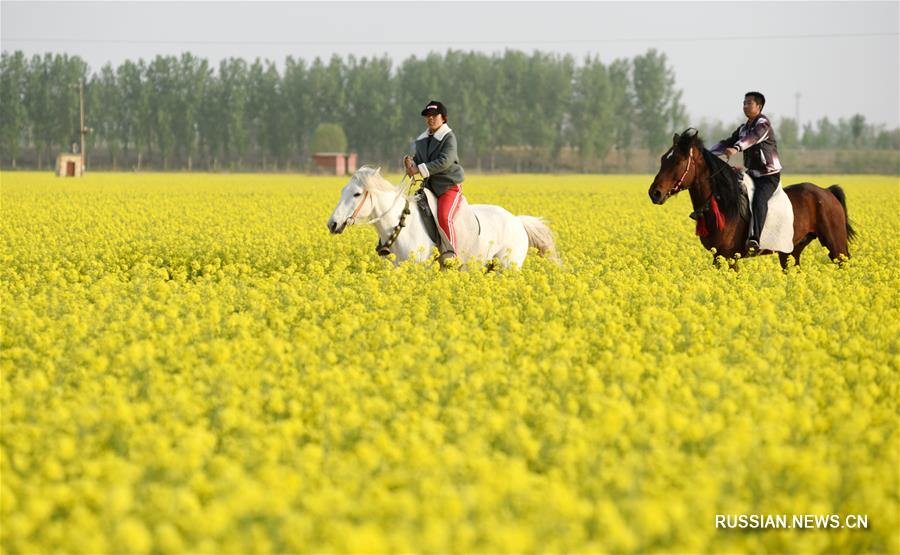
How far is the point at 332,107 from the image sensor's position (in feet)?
376

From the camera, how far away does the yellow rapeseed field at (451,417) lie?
167 inches

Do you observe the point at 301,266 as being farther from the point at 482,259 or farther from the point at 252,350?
the point at 252,350

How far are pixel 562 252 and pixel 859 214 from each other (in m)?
12.4

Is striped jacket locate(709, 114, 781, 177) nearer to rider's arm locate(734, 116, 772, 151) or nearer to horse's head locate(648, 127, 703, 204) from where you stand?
rider's arm locate(734, 116, 772, 151)

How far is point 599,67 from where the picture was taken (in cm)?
11638

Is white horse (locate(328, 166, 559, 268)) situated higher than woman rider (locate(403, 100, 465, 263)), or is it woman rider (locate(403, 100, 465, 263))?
woman rider (locate(403, 100, 465, 263))

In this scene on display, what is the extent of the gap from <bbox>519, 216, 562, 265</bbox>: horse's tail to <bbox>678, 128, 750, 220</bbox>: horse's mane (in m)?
2.20

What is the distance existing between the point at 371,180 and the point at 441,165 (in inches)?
32.4

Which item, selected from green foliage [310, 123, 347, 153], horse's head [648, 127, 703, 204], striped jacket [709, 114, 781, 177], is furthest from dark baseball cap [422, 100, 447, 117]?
green foliage [310, 123, 347, 153]

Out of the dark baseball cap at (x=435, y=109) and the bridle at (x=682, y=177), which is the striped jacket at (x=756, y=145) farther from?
the dark baseball cap at (x=435, y=109)

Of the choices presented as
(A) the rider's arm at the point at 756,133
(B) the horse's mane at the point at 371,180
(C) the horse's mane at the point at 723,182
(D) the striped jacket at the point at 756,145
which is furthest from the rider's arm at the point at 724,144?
(B) the horse's mane at the point at 371,180

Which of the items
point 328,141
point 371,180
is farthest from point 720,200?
point 328,141

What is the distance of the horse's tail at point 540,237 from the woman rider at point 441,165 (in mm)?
1613

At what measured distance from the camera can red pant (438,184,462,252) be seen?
1206 centimetres
